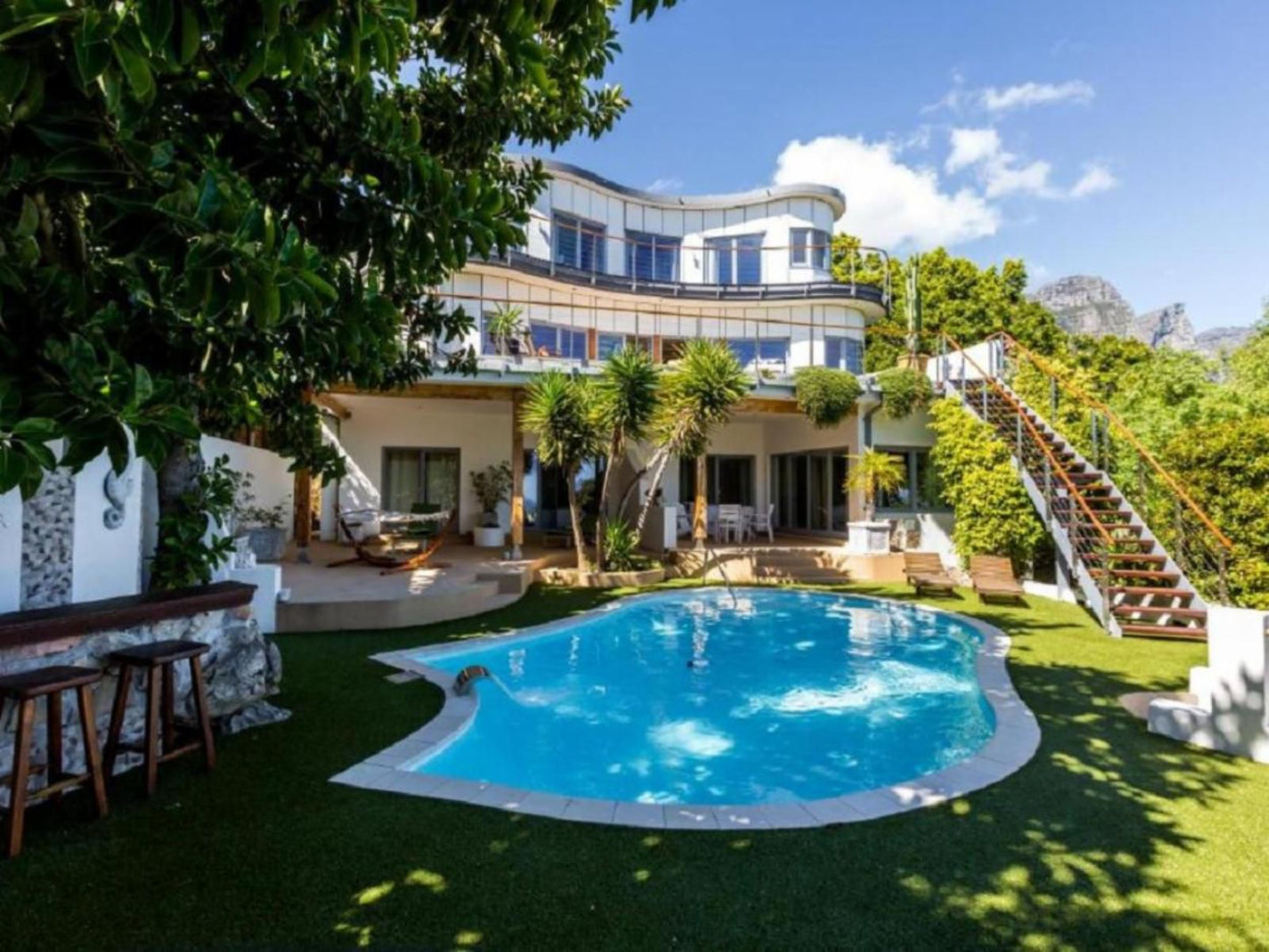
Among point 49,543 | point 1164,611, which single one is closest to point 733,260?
point 1164,611

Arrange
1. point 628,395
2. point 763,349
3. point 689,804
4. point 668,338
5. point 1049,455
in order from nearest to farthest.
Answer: point 689,804
point 1049,455
point 628,395
point 668,338
point 763,349

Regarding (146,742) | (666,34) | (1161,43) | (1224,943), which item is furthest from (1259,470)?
(146,742)

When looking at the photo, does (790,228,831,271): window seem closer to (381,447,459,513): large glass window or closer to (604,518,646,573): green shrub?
(604,518,646,573): green shrub

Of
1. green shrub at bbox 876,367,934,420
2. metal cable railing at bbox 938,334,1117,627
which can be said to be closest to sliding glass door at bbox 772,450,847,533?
green shrub at bbox 876,367,934,420

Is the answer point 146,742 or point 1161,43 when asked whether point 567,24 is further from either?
point 1161,43

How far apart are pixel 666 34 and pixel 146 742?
11226mm

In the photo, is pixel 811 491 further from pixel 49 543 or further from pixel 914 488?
pixel 49 543

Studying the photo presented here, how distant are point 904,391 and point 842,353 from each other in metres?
5.23

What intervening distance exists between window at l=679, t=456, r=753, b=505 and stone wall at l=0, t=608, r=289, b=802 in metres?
14.6

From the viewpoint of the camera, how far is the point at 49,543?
13.3 feet

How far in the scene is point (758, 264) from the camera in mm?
20812

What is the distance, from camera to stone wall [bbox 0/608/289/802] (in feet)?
12.3

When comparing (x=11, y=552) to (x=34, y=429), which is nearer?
(x=34, y=429)

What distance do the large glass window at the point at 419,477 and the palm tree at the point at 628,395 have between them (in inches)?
270
